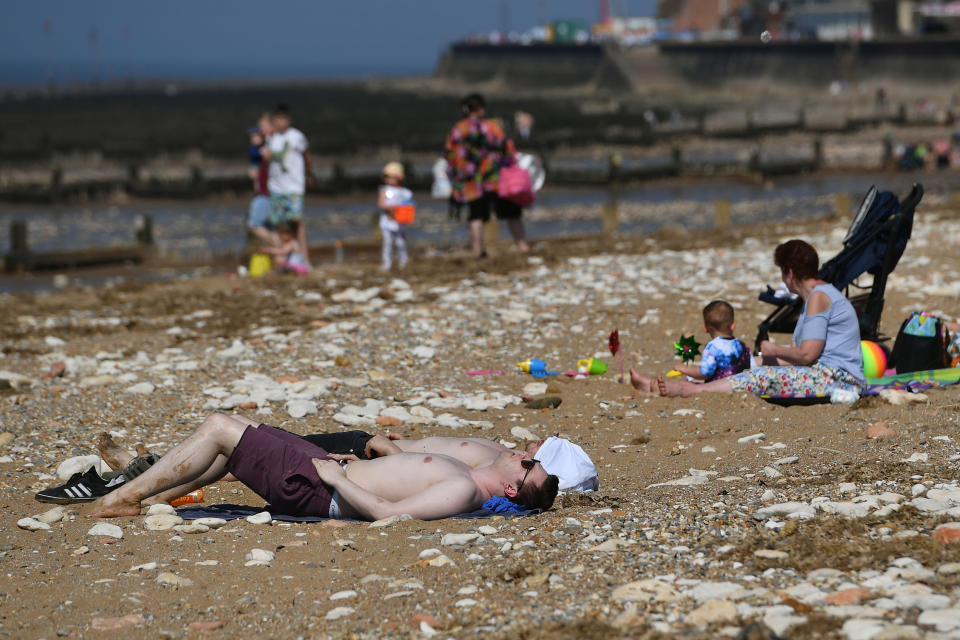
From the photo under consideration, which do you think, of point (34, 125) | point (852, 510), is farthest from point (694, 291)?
point (34, 125)

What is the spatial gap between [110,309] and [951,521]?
9766mm

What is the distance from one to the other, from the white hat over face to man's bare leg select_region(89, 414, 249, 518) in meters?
1.46

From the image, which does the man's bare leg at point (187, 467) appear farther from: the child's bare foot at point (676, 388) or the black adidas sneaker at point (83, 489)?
the child's bare foot at point (676, 388)

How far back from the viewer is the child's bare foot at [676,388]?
801cm

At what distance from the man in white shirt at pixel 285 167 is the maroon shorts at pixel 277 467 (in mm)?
8030

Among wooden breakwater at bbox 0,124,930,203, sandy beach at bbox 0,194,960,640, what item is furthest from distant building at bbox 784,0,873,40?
sandy beach at bbox 0,194,960,640

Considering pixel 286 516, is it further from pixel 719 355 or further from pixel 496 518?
pixel 719 355

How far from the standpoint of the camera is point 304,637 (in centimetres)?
449

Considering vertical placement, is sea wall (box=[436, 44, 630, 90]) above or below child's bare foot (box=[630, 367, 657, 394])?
above

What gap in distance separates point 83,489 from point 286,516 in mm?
1010

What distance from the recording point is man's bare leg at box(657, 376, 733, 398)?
7.91 m

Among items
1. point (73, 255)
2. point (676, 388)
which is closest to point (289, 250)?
point (73, 255)

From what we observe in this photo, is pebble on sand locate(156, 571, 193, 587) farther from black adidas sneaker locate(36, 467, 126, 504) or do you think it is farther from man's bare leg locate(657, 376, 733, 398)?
man's bare leg locate(657, 376, 733, 398)

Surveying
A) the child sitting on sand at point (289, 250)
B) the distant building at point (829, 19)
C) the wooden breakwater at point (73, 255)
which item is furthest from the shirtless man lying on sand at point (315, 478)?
the distant building at point (829, 19)
